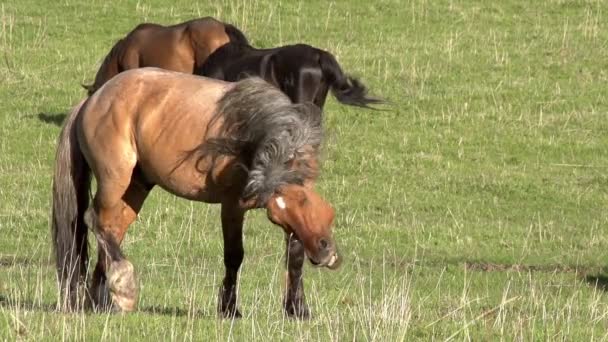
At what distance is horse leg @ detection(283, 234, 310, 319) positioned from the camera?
866 centimetres

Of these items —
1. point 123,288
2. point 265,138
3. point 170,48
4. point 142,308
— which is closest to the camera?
point 265,138

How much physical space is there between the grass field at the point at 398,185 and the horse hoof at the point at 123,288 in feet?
0.78

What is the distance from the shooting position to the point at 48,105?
18.5 meters

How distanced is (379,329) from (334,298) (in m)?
2.75

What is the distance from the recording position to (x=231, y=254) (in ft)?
27.4

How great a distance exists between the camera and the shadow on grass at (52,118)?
1782 centimetres

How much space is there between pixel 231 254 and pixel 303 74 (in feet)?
20.8

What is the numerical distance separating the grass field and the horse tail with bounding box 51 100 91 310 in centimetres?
31

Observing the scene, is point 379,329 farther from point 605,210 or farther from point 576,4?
point 576,4

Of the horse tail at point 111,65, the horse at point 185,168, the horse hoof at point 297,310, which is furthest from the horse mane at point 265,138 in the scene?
the horse tail at point 111,65

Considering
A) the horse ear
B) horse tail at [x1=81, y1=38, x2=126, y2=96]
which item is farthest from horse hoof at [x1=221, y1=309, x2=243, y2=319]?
horse tail at [x1=81, y1=38, x2=126, y2=96]

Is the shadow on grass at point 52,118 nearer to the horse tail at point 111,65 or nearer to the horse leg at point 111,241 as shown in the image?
the horse tail at point 111,65

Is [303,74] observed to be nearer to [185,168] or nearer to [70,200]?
[70,200]

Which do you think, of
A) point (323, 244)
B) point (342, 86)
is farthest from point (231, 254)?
point (342, 86)
